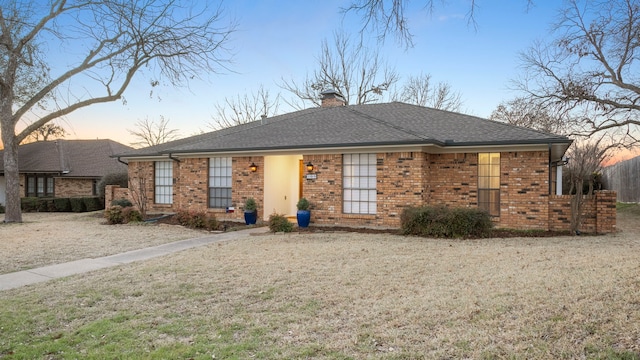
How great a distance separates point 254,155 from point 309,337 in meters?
10.9

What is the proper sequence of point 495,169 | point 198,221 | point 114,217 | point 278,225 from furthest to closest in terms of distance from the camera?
point 114,217 < point 198,221 < point 495,169 < point 278,225

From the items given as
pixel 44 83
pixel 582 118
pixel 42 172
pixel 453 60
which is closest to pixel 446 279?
pixel 453 60

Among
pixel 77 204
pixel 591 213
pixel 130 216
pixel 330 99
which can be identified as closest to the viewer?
pixel 591 213

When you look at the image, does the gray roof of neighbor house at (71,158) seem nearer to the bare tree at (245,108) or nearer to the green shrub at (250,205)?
the bare tree at (245,108)

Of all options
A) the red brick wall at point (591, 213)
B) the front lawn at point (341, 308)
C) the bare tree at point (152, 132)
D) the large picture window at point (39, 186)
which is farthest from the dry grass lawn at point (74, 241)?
the bare tree at point (152, 132)

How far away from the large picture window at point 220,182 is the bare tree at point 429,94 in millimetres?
21014

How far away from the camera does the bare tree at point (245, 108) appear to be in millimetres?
34906

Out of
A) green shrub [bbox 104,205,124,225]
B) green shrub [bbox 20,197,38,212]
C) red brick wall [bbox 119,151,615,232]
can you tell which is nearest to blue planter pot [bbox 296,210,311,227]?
red brick wall [bbox 119,151,615,232]

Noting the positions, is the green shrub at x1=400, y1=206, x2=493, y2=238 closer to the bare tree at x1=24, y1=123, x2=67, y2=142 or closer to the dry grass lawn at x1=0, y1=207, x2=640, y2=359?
the dry grass lawn at x1=0, y1=207, x2=640, y2=359

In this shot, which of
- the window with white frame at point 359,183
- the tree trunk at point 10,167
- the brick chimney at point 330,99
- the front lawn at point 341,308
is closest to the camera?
the front lawn at point 341,308

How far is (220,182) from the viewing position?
15.4 meters

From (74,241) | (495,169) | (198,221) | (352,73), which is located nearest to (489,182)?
(495,169)

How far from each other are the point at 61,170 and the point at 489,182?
73.9ft

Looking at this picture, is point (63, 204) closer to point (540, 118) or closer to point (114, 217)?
point (114, 217)
